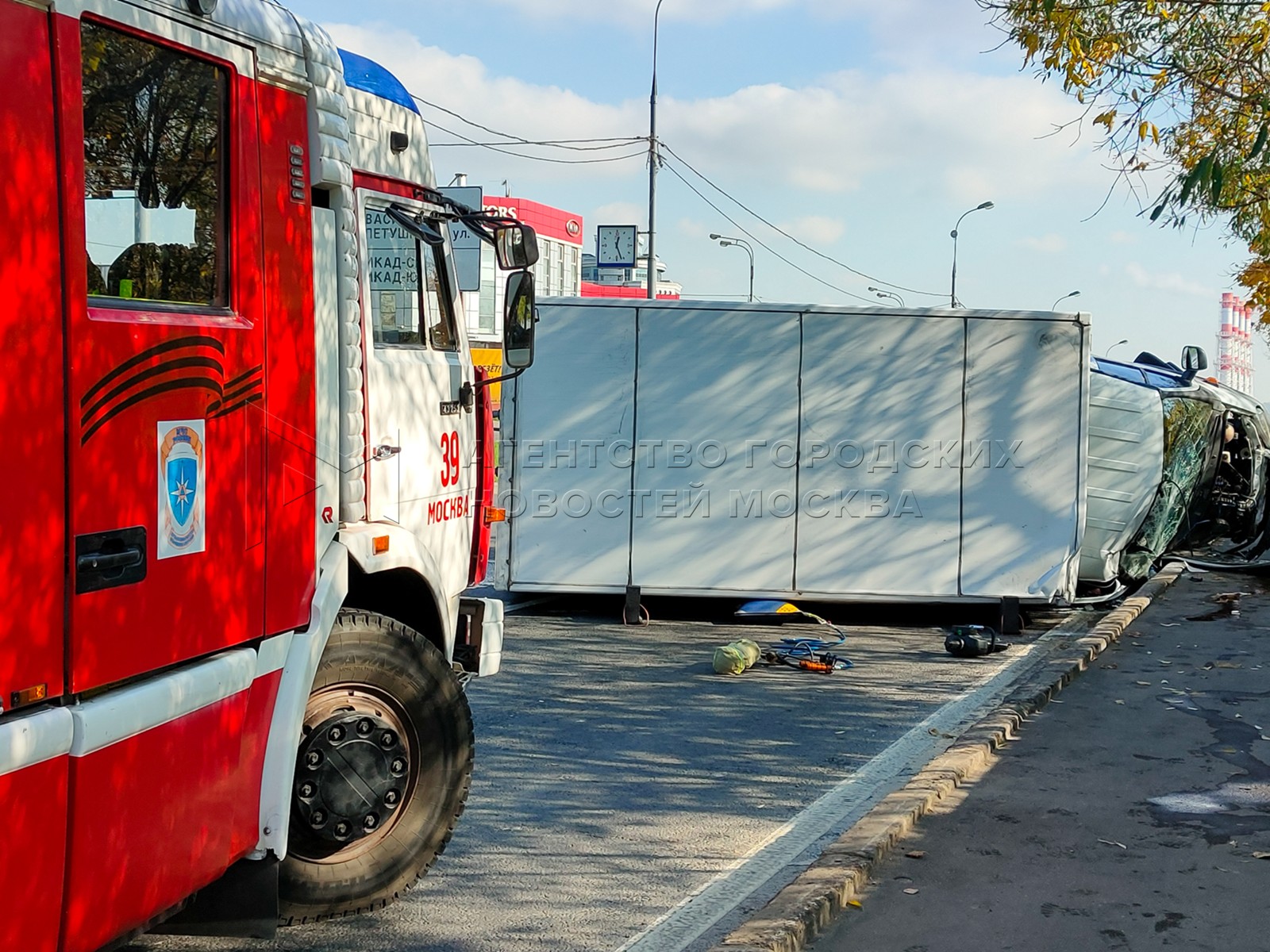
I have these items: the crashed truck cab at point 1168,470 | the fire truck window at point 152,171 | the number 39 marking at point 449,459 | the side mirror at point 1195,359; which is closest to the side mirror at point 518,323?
the number 39 marking at point 449,459

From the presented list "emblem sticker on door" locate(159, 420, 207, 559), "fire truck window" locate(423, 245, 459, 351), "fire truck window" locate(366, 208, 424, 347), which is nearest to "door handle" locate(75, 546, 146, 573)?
"emblem sticker on door" locate(159, 420, 207, 559)

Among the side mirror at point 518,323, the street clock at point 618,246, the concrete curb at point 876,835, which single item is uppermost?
the street clock at point 618,246

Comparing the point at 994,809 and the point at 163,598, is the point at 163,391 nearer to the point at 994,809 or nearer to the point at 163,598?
the point at 163,598

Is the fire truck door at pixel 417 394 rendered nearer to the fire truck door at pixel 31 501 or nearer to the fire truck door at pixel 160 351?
the fire truck door at pixel 160 351

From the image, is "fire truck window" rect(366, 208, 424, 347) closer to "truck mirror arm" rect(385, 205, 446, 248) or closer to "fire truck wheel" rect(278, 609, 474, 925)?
"truck mirror arm" rect(385, 205, 446, 248)

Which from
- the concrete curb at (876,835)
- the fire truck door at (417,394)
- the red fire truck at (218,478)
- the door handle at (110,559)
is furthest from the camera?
the fire truck door at (417,394)

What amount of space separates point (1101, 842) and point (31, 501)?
470 centimetres

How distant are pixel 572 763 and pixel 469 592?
551 centimetres

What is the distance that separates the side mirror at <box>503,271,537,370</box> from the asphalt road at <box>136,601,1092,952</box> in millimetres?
2031

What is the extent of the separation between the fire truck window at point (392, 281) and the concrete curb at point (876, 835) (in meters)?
2.39

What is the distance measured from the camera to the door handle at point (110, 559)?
3.09 metres

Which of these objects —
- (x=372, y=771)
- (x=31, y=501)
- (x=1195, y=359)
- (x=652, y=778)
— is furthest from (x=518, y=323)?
(x=1195, y=359)

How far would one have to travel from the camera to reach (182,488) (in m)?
3.50

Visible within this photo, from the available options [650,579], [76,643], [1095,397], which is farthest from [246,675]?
[1095,397]
